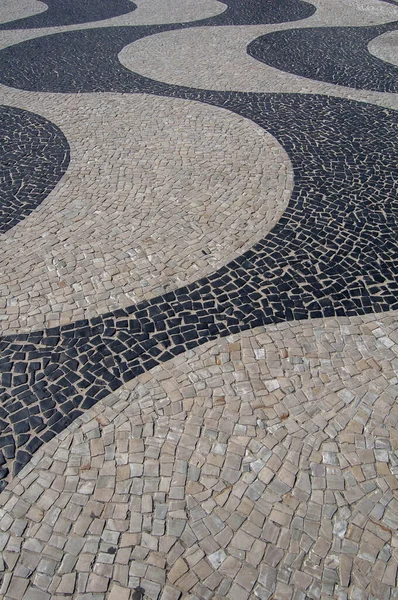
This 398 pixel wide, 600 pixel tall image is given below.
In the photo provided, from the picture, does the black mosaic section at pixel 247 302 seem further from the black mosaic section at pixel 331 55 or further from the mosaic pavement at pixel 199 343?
the black mosaic section at pixel 331 55

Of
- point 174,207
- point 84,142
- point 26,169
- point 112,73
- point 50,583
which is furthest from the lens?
point 112,73

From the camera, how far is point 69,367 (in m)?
5.14

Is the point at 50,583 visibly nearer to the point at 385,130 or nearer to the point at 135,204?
the point at 135,204

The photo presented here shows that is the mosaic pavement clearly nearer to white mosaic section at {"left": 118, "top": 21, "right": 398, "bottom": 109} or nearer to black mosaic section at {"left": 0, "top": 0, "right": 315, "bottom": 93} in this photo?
white mosaic section at {"left": 118, "top": 21, "right": 398, "bottom": 109}

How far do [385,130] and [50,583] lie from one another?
8616 millimetres

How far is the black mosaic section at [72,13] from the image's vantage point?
15344mm

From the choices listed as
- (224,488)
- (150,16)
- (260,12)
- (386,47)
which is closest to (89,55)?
(150,16)

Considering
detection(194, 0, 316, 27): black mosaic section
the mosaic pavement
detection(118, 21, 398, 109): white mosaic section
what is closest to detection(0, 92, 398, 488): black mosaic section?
the mosaic pavement

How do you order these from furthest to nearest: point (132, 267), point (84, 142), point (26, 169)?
point (84, 142), point (26, 169), point (132, 267)

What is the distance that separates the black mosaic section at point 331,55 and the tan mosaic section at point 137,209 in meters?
3.16

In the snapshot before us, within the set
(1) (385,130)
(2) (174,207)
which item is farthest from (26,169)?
(1) (385,130)

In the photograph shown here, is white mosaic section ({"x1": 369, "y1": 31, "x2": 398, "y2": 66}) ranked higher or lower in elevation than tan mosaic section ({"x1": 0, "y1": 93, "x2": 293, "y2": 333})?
lower

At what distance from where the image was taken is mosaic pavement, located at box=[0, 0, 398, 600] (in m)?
3.82

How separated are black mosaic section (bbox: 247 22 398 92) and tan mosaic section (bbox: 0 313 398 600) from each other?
8.19 m
